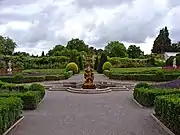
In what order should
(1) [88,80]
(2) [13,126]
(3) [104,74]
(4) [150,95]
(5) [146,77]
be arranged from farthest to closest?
1. (3) [104,74]
2. (5) [146,77]
3. (1) [88,80]
4. (4) [150,95]
5. (2) [13,126]

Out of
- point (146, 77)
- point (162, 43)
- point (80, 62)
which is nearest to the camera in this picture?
point (146, 77)

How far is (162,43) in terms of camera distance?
268 feet

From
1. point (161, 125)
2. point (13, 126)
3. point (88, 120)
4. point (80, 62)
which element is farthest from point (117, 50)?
point (13, 126)

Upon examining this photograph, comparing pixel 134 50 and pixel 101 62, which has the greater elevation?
pixel 134 50

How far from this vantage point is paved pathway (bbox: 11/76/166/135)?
332 inches

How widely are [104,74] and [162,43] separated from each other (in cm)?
4617

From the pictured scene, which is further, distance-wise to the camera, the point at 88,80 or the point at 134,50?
the point at 134,50

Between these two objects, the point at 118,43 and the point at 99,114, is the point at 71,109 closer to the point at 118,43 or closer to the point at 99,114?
the point at 99,114

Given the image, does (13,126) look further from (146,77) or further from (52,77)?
(52,77)

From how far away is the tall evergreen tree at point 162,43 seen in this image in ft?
266

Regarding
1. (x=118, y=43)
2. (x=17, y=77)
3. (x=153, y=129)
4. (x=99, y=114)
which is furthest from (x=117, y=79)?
(x=118, y=43)

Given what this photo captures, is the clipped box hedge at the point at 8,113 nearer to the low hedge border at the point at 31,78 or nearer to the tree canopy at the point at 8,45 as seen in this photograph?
the low hedge border at the point at 31,78

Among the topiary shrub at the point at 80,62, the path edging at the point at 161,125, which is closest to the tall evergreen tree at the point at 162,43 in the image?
the topiary shrub at the point at 80,62

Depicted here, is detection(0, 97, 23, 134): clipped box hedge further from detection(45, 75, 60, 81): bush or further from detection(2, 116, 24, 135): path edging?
detection(45, 75, 60, 81): bush
